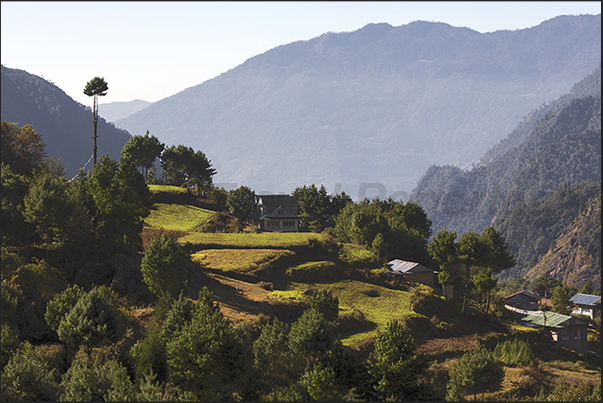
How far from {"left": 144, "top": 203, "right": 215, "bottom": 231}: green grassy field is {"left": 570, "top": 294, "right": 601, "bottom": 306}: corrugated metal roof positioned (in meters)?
86.4

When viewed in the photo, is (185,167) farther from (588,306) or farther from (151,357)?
(588,306)

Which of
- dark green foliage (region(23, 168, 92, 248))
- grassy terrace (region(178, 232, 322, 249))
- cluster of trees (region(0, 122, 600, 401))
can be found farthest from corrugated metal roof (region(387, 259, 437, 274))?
dark green foliage (region(23, 168, 92, 248))

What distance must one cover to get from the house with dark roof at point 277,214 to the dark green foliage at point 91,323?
70553 mm

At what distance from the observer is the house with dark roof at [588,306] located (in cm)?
14200

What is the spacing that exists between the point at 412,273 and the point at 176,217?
41.8m

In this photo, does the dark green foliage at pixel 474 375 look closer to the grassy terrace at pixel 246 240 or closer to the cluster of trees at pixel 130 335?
the cluster of trees at pixel 130 335

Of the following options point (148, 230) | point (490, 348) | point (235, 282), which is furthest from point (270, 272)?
point (490, 348)

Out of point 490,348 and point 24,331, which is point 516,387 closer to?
point 490,348

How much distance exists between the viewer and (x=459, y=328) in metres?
76.9

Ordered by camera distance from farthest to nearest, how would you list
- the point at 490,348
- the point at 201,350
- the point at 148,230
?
the point at 148,230 → the point at 490,348 → the point at 201,350

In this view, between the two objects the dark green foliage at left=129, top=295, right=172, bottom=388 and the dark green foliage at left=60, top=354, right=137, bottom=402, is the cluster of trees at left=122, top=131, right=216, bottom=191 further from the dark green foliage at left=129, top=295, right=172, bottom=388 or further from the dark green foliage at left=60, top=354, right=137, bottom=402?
the dark green foliage at left=60, top=354, right=137, bottom=402

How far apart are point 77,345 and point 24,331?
5.86 metres

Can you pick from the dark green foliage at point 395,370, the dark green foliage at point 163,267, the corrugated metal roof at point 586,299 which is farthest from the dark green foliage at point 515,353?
the corrugated metal roof at point 586,299

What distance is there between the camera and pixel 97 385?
1670 inches
